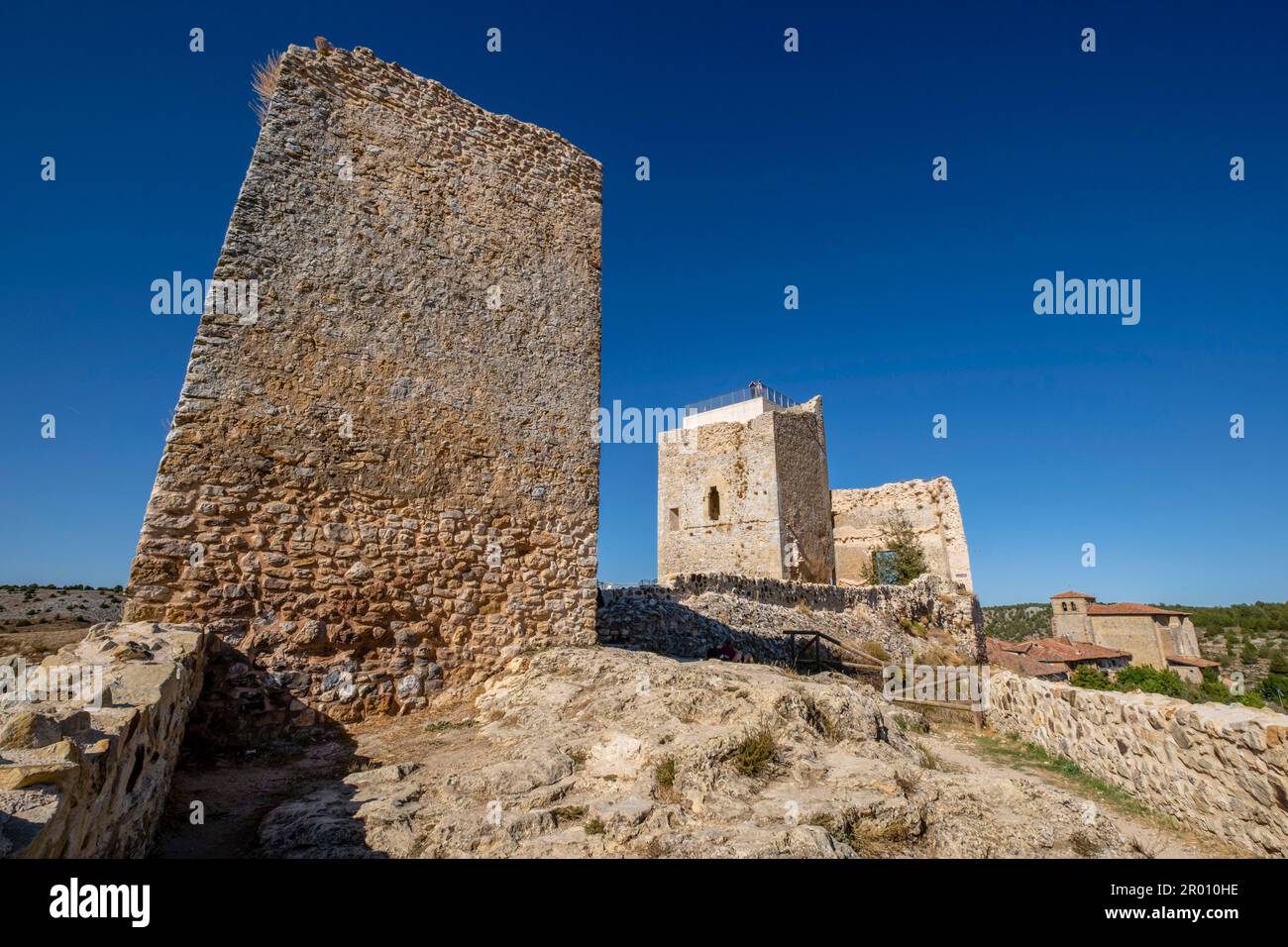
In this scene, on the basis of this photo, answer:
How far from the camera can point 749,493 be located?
19.9 m

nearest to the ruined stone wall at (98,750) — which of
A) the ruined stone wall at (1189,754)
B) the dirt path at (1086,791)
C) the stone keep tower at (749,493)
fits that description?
the dirt path at (1086,791)

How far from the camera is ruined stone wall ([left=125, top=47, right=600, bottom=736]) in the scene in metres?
5.09

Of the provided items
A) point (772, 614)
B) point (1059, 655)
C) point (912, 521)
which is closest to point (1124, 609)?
point (1059, 655)

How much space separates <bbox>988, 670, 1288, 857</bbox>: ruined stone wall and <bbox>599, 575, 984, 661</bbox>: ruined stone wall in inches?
209

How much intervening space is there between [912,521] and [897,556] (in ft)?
5.13

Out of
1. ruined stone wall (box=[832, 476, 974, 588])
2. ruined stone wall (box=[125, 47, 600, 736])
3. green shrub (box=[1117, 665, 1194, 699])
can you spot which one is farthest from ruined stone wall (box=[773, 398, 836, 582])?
ruined stone wall (box=[125, 47, 600, 736])

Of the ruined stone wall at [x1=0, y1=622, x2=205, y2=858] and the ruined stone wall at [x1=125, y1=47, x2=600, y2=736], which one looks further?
the ruined stone wall at [x1=125, y1=47, x2=600, y2=736]

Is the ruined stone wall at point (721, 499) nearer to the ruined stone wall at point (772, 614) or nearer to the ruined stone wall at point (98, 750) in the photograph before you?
the ruined stone wall at point (772, 614)

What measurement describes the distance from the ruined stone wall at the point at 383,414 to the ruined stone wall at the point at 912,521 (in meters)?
20.7

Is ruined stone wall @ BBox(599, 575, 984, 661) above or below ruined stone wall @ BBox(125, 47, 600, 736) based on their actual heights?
below

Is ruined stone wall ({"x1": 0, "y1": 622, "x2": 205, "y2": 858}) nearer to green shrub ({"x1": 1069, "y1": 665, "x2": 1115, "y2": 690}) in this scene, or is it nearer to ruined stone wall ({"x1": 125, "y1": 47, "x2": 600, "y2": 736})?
ruined stone wall ({"x1": 125, "y1": 47, "x2": 600, "y2": 736})

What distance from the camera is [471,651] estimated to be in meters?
6.10

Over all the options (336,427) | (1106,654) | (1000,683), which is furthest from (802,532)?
(1106,654)
